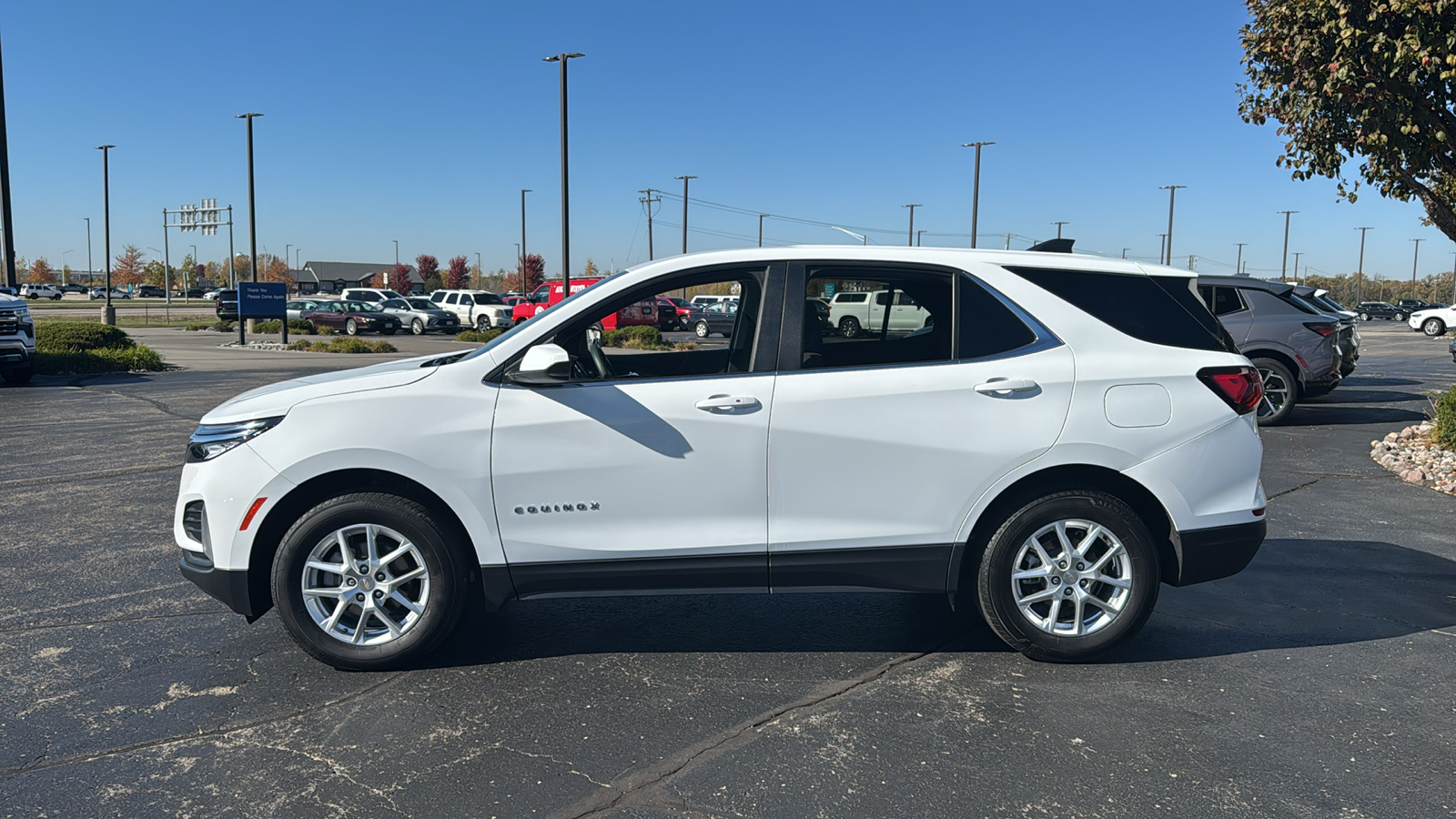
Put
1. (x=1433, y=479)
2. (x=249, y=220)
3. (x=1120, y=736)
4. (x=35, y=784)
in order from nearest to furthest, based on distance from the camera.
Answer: (x=35, y=784)
(x=1120, y=736)
(x=1433, y=479)
(x=249, y=220)

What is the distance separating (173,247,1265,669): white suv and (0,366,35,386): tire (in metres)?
14.9

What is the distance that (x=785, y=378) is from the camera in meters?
4.37

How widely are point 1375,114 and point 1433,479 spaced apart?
316 cm

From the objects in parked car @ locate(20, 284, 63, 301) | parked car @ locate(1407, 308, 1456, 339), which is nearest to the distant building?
parked car @ locate(20, 284, 63, 301)

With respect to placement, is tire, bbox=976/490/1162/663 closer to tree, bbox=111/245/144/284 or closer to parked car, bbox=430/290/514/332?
Answer: parked car, bbox=430/290/514/332

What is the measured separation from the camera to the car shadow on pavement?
491 cm

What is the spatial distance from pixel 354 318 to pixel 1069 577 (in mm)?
41193

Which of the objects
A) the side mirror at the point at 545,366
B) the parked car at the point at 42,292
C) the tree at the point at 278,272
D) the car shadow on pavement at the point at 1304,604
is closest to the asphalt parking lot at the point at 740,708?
the car shadow on pavement at the point at 1304,604

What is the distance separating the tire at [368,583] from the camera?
4.29m

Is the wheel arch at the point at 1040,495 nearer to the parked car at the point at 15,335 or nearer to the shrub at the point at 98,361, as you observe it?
the parked car at the point at 15,335

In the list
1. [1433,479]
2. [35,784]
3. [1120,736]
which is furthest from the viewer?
[1433,479]

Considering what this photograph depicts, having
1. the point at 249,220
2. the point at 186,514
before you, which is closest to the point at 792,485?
the point at 186,514

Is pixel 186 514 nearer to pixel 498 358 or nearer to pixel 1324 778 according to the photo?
pixel 498 358

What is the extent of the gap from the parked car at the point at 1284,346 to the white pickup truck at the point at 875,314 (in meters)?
9.41
